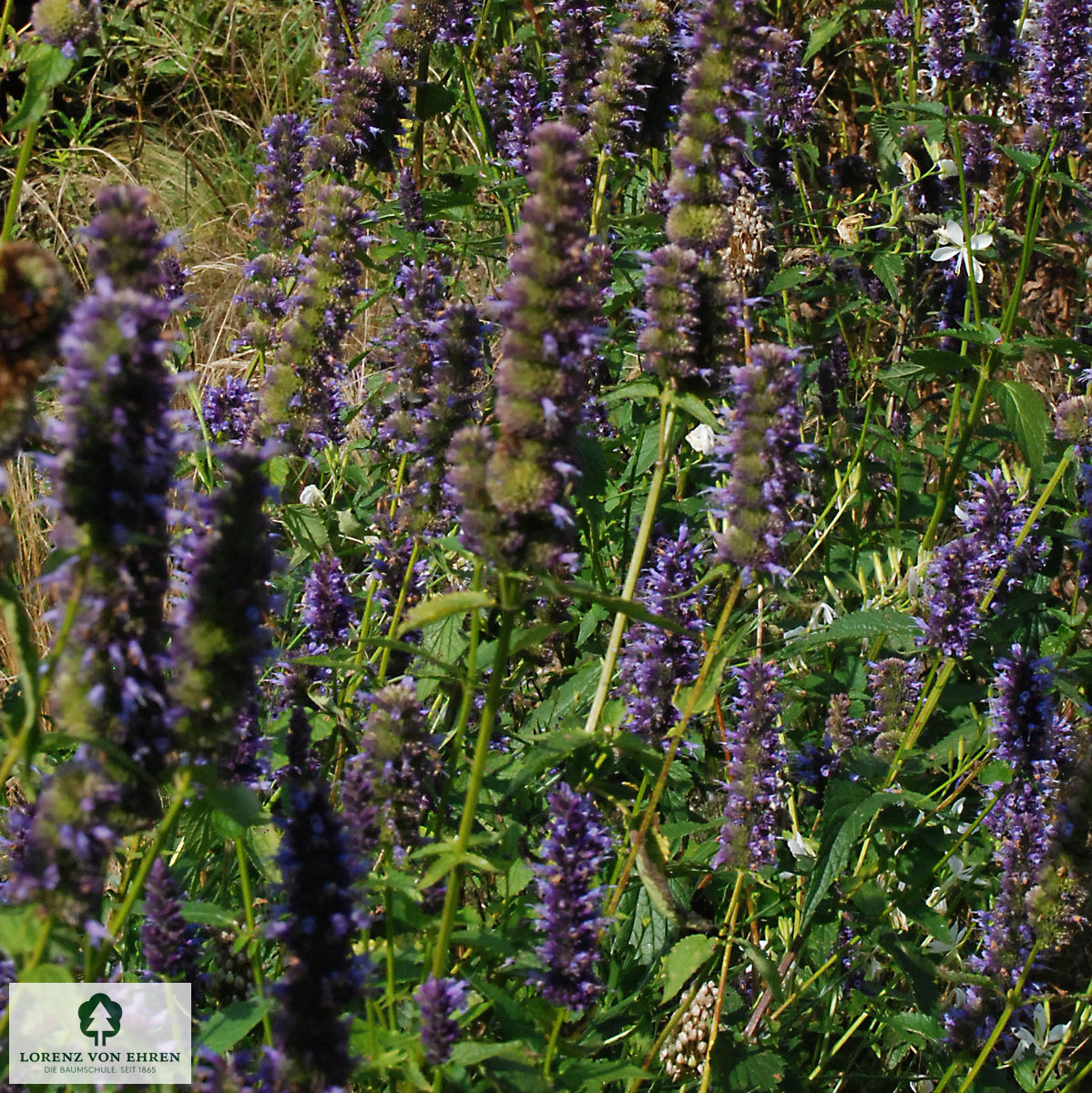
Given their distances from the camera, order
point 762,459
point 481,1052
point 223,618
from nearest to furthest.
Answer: point 223,618
point 481,1052
point 762,459

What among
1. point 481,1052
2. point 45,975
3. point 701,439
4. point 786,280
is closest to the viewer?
point 45,975

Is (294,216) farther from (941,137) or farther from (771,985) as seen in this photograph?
(771,985)

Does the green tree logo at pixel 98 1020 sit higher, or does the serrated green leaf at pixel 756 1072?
the green tree logo at pixel 98 1020

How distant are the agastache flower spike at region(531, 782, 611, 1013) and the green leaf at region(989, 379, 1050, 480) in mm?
1735

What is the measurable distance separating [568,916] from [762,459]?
33.0 inches

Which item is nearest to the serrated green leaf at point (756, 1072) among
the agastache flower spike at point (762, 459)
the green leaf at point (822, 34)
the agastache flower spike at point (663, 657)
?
the agastache flower spike at point (663, 657)

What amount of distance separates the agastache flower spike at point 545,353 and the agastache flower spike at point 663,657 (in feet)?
2.50

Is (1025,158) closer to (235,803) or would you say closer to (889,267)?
(889,267)

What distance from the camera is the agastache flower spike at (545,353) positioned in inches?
69.2

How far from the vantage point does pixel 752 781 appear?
2477mm

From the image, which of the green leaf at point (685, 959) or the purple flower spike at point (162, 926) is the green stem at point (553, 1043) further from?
the purple flower spike at point (162, 926)

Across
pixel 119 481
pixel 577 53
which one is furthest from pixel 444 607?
pixel 577 53

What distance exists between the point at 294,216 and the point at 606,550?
55.7 inches

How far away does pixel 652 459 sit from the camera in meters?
3.09
